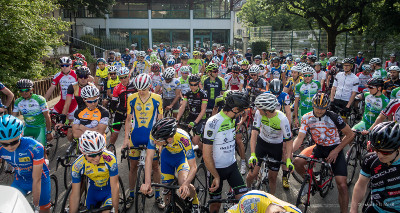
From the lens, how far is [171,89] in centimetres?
906

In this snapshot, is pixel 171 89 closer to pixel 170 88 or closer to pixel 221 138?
pixel 170 88

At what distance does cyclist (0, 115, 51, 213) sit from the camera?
12.5 feet

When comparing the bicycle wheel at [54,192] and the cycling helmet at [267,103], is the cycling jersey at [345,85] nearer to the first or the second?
the cycling helmet at [267,103]

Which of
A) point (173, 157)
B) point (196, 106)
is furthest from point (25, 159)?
point (196, 106)

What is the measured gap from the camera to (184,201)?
4133 millimetres

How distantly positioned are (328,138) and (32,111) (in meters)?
5.66

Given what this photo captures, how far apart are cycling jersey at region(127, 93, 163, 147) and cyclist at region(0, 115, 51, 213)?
5.57ft

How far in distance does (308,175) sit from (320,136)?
717mm

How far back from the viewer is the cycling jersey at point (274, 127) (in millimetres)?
4800

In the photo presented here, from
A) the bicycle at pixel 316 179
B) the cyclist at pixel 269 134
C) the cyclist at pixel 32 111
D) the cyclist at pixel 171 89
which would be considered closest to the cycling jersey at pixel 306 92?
the bicycle at pixel 316 179

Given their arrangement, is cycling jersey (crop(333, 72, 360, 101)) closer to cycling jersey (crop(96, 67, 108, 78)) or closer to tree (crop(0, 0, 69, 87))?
cycling jersey (crop(96, 67, 108, 78))

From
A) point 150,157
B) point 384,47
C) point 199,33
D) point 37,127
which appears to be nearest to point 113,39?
point 199,33

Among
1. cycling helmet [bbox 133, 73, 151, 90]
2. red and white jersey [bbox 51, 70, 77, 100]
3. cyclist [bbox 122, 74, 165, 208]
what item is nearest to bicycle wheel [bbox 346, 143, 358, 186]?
cyclist [bbox 122, 74, 165, 208]

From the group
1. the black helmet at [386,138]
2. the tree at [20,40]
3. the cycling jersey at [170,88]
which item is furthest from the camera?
the tree at [20,40]
